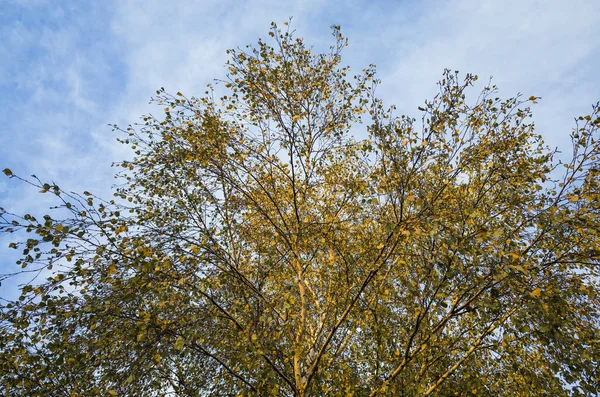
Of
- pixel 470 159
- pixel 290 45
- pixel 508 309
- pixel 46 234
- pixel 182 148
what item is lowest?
pixel 508 309

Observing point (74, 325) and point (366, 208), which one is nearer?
point (74, 325)

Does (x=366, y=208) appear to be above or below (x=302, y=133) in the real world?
below

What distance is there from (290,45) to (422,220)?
6.04m

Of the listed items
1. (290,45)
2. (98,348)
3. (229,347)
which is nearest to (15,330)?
(98,348)

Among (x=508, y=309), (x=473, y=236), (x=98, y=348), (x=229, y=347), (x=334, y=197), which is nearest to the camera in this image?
(x=473, y=236)

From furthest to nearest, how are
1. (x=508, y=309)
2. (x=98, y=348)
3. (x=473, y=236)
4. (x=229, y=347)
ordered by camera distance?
(x=229, y=347) < (x=508, y=309) < (x=98, y=348) < (x=473, y=236)

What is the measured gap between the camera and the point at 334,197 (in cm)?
900

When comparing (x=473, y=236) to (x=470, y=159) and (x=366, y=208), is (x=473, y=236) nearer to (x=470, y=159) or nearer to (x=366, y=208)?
(x=470, y=159)

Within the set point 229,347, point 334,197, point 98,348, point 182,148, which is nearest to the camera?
point 98,348

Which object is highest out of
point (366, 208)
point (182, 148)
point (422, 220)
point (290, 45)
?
point (290, 45)

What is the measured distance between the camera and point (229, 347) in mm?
6973

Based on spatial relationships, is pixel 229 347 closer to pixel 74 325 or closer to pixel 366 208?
pixel 74 325

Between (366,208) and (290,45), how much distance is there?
472cm

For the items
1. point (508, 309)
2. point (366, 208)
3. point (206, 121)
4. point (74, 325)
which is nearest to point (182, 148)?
point (206, 121)
